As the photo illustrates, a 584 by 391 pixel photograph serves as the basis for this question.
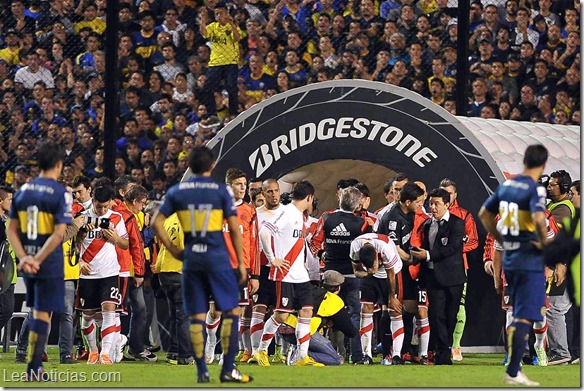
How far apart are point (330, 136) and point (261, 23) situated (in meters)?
4.23

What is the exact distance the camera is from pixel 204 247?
31.2 ft

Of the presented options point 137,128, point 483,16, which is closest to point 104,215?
point 137,128

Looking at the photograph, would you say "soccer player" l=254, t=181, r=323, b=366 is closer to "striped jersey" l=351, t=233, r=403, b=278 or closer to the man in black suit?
"striped jersey" l=351, t=233, r=403, b=278

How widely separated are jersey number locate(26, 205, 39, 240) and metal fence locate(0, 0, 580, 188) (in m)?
6.66

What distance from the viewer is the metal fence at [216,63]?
1703 centimetres

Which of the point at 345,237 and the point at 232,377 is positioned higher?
the point at 345,237

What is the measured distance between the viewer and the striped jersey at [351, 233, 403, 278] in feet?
39.5

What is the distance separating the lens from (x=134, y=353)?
1321 cm

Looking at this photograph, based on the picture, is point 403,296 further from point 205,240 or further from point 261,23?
point 261,23

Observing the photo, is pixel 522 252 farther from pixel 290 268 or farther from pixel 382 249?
pixel 290 268

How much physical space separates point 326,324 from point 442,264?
120 centimetres

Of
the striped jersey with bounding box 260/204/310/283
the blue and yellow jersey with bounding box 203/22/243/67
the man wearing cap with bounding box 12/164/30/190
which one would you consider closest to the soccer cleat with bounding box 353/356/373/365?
the striped jersey with bounding box 260/204/310/283

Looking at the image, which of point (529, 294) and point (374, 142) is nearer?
point (529, 294)

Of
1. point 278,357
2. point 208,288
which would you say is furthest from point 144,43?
point 208,288
